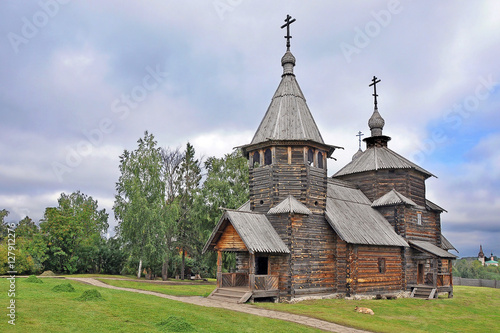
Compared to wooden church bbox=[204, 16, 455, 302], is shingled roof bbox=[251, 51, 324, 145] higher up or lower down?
higher up

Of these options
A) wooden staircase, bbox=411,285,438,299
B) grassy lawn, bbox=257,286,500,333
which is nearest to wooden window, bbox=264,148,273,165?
grassy lawn, bbox=257,286,500,333

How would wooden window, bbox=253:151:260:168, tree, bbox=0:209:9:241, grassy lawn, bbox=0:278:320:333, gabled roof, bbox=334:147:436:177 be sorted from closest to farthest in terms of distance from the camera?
grassy lawn, bbox=0:278:320:333
wooden window, bbox=253:151:260:168
gabled roof, bbox=334:147:436:177
tree, bbox=0:209:9:241

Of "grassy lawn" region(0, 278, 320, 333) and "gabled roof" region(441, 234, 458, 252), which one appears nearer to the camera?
"grassy lawn" region(0, 278, 320, 333)

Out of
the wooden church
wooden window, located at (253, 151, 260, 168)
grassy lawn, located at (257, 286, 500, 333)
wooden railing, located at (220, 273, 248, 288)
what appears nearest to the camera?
grassy lawn, located at (257, 286, 500, 333)

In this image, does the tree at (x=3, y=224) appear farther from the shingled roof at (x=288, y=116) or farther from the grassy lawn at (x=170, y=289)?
the shingled roof at (x=288, y=116)

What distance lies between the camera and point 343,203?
95.1 feet

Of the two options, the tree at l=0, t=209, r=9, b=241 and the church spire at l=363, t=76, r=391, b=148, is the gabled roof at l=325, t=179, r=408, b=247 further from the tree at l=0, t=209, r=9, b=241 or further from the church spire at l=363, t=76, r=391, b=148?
the tree at l=0, t=209, r=9, b=241

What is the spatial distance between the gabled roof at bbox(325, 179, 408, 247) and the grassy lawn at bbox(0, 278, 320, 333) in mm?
10918

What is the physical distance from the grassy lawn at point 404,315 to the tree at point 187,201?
19578mm

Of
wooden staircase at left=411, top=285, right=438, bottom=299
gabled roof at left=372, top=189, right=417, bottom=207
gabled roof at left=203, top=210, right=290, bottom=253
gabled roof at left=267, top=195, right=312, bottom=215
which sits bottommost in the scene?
wooden staircase at left=411, top=285, right=438, bottom=299

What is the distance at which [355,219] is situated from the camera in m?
27.6

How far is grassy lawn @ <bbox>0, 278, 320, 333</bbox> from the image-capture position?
1158cm

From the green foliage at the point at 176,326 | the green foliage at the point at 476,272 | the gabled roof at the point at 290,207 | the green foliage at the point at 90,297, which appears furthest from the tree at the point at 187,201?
the green foliage at the point at 476,272

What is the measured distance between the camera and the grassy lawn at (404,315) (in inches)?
632
